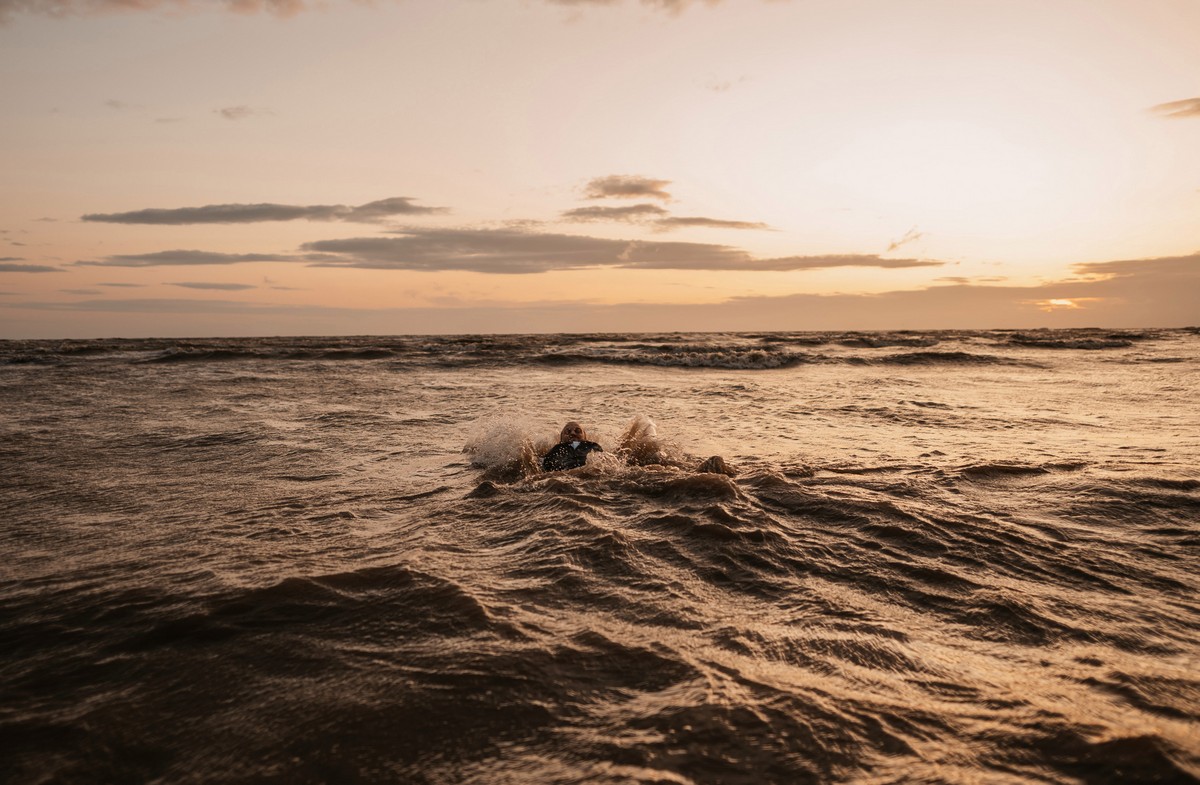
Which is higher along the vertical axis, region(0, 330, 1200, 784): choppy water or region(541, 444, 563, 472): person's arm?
region(541, 444, 563, 472): person's arm

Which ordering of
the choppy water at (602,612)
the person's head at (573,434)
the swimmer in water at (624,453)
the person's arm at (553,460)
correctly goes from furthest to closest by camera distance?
the person's head at (573,434) < the person's arm at (553,460) < the swimmer in water at (624,453) < the choppy water at (602,612)

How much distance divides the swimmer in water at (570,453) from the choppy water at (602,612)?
29cm

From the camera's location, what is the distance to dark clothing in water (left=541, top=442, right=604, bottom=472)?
21.3 feet

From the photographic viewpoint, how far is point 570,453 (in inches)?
261

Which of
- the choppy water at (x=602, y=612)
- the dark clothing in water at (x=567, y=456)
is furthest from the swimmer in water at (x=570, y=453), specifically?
the choppy water at (x=602, y=612)

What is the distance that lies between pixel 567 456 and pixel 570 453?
0.05 meters

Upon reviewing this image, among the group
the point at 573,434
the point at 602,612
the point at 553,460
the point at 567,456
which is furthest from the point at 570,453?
the point at 602,612

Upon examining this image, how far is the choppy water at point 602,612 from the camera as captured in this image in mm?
2174

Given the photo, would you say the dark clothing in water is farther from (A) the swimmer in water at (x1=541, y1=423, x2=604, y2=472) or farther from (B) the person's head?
(B) the person's head

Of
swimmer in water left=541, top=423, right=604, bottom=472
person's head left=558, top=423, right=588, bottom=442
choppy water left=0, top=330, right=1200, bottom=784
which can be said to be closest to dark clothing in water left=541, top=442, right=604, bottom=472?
swimmer in water left=541, top=423, right=604, bottom=472

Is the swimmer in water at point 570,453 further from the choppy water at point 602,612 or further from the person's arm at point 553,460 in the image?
the choppy water at point 602,612

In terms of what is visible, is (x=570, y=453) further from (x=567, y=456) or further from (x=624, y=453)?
(x=624, y=453)

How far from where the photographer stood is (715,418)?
10.6 meters

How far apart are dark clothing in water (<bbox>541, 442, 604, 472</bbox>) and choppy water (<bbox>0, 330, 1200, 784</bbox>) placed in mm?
277
